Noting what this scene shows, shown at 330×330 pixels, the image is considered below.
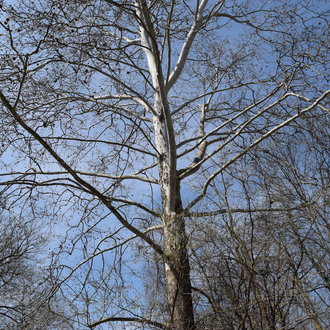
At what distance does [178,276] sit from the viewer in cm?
440

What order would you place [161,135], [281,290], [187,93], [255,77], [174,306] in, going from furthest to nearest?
[187,93], [255,77], [161,135], [174,306], [281,290]

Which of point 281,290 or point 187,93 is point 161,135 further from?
point 281,290

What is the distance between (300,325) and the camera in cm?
367

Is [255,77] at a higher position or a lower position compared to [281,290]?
higher

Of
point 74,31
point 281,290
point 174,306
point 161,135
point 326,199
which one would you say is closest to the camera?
point 281,290

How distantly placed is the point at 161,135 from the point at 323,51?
252 centimetres

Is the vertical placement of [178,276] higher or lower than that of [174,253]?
lower

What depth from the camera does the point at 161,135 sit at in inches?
236

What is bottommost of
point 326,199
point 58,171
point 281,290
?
point 281,290

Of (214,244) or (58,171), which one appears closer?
(214,244)

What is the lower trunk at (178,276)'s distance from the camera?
407 centimetres

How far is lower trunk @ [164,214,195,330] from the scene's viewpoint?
13.4 feet

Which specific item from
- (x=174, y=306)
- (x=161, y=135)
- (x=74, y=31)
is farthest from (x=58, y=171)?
(x=174, y=306)

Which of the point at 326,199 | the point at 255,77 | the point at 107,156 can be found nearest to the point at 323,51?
the point at 255,77
